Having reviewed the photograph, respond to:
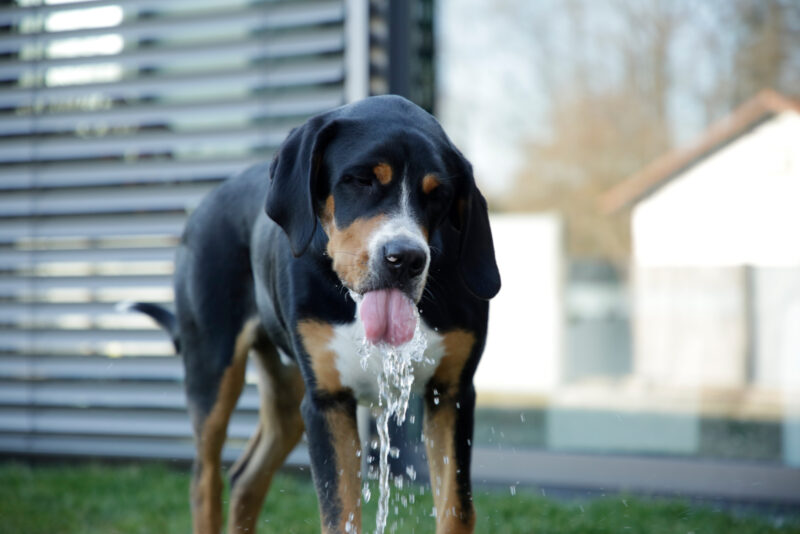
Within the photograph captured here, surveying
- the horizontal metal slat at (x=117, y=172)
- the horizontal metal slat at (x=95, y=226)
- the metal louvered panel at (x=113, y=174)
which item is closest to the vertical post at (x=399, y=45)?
the metal louvered panel at (x=113, y=174)

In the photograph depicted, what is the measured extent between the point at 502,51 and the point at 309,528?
10.5 feet

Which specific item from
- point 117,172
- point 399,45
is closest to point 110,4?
point 117,172

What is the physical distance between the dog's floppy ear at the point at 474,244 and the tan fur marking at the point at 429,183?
0.50ft

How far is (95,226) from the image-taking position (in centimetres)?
594

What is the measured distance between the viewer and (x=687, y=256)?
547cm

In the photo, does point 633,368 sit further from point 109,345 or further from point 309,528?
point 109,345

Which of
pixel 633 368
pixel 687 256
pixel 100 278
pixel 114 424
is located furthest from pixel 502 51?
pixel 114 424

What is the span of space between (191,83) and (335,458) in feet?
11.6

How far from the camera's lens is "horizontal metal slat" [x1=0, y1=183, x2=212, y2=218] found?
5777 millimetres

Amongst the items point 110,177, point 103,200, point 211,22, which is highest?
point 211,22

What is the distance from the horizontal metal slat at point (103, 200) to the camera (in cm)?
578

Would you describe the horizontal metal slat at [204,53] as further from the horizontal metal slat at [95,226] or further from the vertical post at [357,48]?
the horizontal metal slat at [95,226]

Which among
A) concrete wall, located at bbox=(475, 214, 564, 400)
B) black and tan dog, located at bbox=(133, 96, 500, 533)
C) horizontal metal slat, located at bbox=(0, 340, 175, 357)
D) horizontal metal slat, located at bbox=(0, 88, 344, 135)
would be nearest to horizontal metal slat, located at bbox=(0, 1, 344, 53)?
horizontal metal slat, located at bbox=(0, 88, 344, 135)

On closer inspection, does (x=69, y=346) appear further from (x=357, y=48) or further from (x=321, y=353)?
(x=321, y=353)
